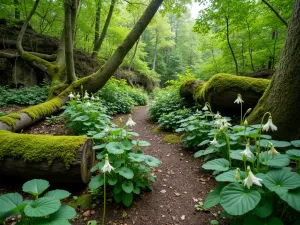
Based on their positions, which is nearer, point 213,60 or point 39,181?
point 39,181

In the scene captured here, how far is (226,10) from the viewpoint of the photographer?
23.6ft

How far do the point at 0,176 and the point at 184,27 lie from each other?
29250 millimetres

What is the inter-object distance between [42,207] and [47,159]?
1070mm

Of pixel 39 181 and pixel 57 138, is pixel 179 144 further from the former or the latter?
pixel 39 181

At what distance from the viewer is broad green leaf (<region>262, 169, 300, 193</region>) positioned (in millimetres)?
1435

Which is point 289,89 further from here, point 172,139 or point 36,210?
point 36,210

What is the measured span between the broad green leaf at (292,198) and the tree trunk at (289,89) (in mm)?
1639

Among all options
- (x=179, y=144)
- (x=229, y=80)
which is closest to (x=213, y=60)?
(x=229, y=80)

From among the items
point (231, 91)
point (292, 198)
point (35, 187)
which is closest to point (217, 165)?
point (292, 198)

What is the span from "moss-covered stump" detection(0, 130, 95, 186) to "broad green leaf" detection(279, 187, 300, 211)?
2.11 metres

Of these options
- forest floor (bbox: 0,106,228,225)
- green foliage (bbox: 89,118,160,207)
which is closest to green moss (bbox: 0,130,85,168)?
green foliage (bbox: 89,118,160,207)

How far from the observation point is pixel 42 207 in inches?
57.9

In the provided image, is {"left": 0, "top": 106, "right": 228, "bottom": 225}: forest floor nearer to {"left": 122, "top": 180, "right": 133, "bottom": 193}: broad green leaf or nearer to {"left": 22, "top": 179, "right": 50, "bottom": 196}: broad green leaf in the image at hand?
{"left": 122, "top": 180, "right": 133, "bottom": 193}: broad green leaf

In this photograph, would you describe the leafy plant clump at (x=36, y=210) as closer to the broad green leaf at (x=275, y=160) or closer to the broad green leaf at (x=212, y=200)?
the broad green leaf at (x=212, y=200)
